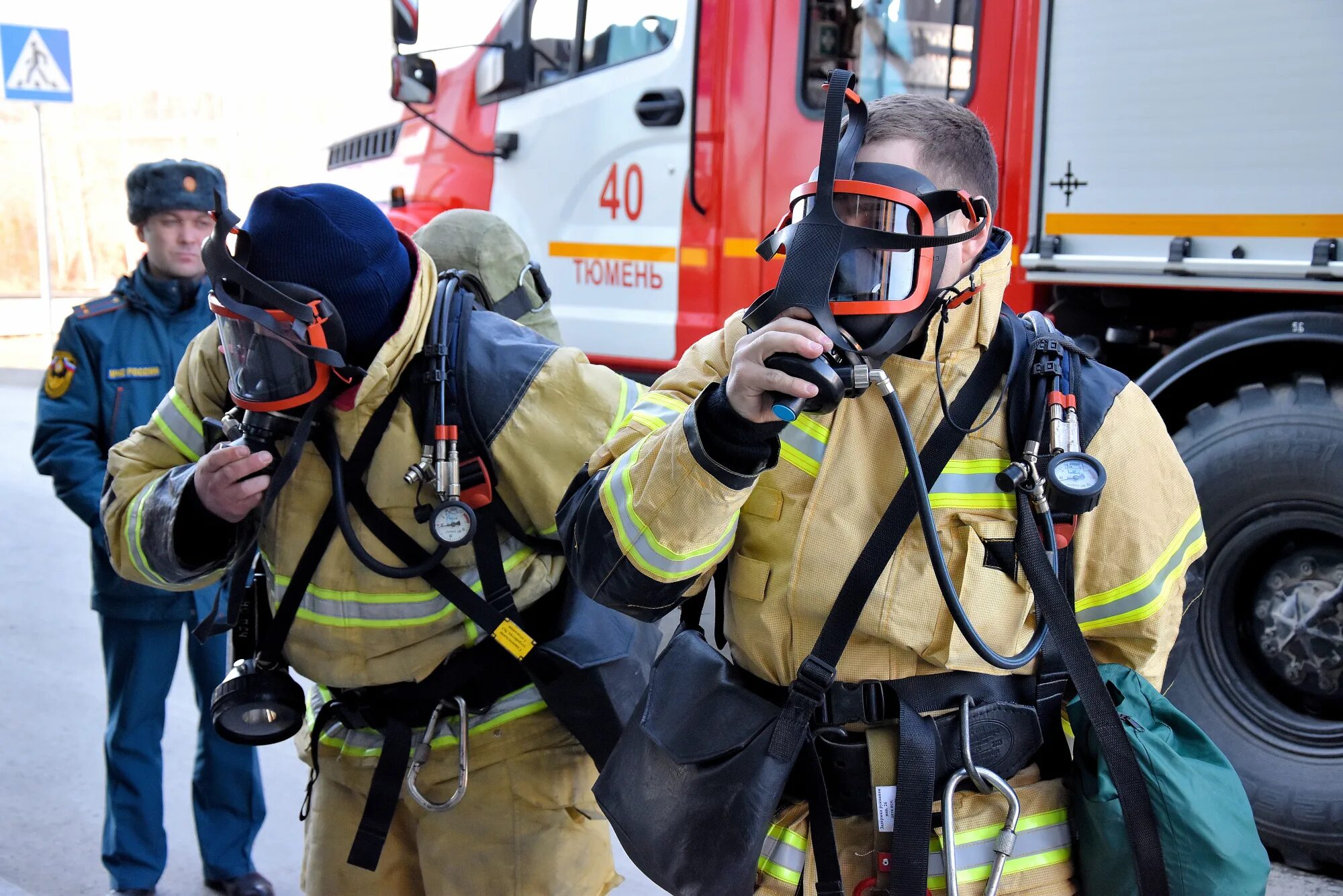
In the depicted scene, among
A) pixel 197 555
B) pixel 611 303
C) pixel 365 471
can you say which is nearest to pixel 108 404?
pixel 197 555

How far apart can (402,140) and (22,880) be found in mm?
3950

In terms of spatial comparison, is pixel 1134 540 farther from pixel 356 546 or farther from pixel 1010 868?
pixel 356 546

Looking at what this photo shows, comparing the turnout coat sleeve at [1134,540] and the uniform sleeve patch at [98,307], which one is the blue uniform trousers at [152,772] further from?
the turnout coat sleeve at [1134,540]

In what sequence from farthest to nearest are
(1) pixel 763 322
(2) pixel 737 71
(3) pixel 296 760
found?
(2) pixel 737 71
(3) pixel 296 760
(1) pixel 763 322

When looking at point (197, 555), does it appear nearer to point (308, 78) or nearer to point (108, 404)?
point (108, 404)

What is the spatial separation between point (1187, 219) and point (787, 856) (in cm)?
247

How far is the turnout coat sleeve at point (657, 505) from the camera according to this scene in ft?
4.40

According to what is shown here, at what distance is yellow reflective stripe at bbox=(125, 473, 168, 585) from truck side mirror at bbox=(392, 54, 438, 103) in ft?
12.7

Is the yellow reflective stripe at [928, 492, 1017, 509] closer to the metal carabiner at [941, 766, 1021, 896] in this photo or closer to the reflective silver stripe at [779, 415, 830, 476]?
the reflective silver stripe at [779, 415, 830, 476]

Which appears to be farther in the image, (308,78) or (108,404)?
(308,78)

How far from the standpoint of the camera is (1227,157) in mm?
3182

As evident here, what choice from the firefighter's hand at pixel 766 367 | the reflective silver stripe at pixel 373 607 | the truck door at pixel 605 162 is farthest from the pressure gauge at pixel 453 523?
the truck door at pixel 605 162

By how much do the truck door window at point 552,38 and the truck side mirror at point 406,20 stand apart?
521mm

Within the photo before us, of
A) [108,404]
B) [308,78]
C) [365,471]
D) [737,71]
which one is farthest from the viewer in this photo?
[308,78]
